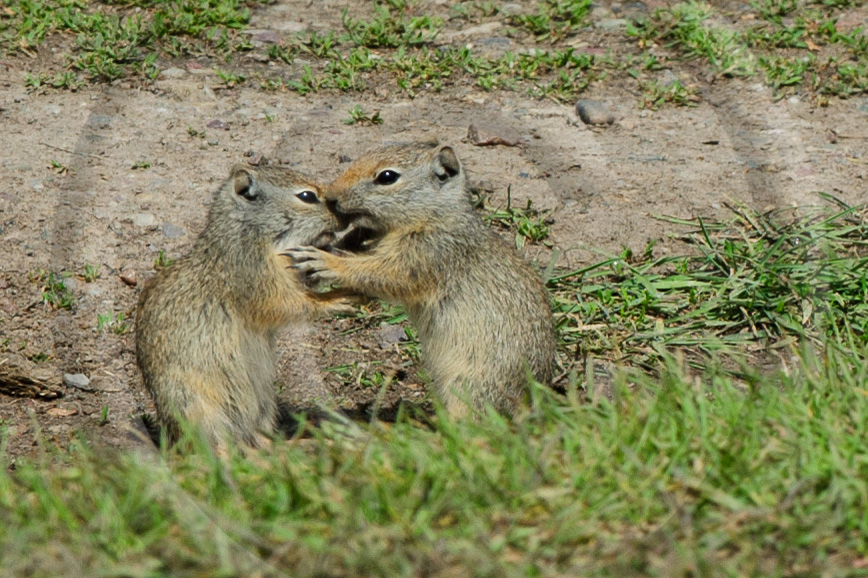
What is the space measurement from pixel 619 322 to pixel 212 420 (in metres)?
2.18

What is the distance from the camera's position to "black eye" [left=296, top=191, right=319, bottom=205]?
514cm

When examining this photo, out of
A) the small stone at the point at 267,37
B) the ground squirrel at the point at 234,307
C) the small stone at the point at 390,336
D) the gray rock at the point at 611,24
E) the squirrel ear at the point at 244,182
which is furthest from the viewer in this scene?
the gray rock at the point at 611,24

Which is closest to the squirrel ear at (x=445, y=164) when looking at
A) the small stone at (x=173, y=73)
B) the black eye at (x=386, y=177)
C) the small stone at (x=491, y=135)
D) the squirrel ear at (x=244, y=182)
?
Result: the black eye at (x=386, y=177)

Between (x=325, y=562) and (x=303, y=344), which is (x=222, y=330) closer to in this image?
(x=303, y=344)

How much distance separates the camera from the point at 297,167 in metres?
6.68

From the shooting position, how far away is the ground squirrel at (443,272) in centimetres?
503

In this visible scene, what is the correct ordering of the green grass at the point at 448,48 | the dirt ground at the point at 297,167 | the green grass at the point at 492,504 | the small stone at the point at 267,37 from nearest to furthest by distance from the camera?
the green grass at the point at 492,504
the dirt ground at the point at 297,167
the green grass at the point at 448,48
the small stone at the point at 267,37

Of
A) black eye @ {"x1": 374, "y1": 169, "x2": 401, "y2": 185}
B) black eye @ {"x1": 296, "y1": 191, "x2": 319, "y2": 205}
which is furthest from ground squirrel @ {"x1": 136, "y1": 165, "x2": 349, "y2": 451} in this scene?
black eye @ {"x1": 374, "y1": 169, "x2": 401, "y2": 185}

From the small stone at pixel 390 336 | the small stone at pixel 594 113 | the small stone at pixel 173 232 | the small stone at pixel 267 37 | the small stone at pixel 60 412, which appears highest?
the small stone at pixel 267 37

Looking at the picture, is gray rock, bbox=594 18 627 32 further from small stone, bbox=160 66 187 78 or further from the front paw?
the front paw

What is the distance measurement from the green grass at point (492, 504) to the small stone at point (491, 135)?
3650mm

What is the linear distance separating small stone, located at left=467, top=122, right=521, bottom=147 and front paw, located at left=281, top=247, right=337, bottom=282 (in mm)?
2094

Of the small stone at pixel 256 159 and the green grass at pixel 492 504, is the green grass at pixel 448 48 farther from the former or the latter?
the green grass at pixel 492 504

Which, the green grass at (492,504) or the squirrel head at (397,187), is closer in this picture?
the green grass at (492,504)
